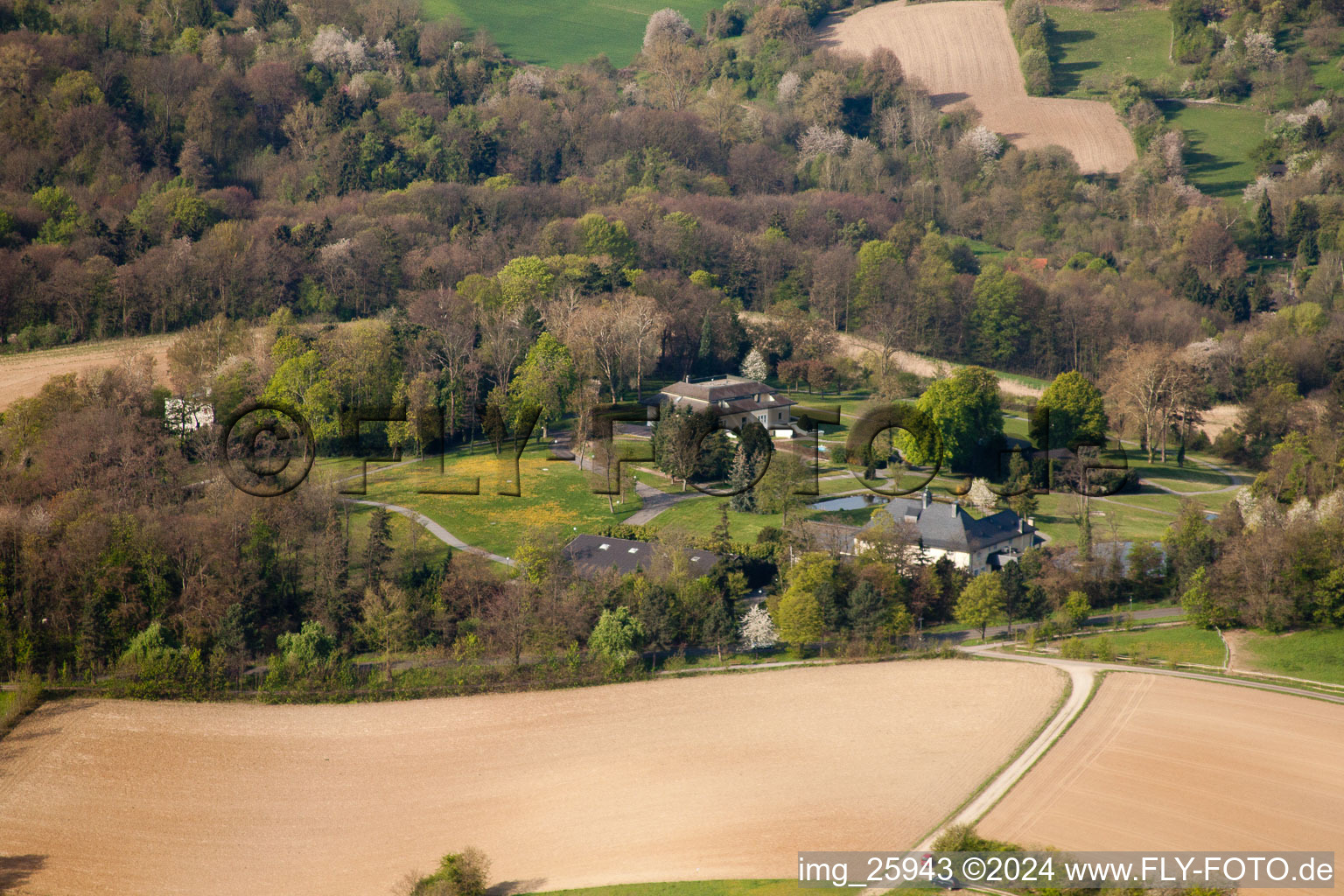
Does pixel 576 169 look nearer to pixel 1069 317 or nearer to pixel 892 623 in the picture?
pixel 1069 317

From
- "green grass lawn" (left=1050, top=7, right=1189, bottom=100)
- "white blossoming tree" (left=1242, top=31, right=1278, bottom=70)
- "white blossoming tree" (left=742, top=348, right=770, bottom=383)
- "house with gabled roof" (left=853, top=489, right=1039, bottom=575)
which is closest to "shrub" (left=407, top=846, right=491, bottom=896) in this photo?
"house with gabled roof" (left=853, top=489, right=1039, bottom=575)

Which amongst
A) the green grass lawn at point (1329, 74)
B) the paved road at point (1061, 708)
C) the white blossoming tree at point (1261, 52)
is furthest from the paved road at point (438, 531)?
the white blossoming tree at point (1261, 52)

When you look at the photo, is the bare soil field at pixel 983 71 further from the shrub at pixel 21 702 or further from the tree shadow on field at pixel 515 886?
the tree shadow on field at pixel 515 886

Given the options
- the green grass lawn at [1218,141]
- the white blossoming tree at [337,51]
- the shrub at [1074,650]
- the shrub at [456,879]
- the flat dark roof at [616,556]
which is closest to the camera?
the shrub at [456,879]

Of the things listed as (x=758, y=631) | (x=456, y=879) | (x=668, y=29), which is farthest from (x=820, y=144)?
(x=456, y=879)

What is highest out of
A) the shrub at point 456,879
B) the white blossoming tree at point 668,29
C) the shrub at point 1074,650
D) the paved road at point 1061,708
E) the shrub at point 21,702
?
the white blossoming tree at point 668,29

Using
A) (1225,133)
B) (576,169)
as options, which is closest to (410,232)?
(576,169)

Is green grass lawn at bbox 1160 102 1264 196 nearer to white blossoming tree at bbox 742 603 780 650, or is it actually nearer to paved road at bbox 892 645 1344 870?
paved road at bbox 892 645 1344 870
